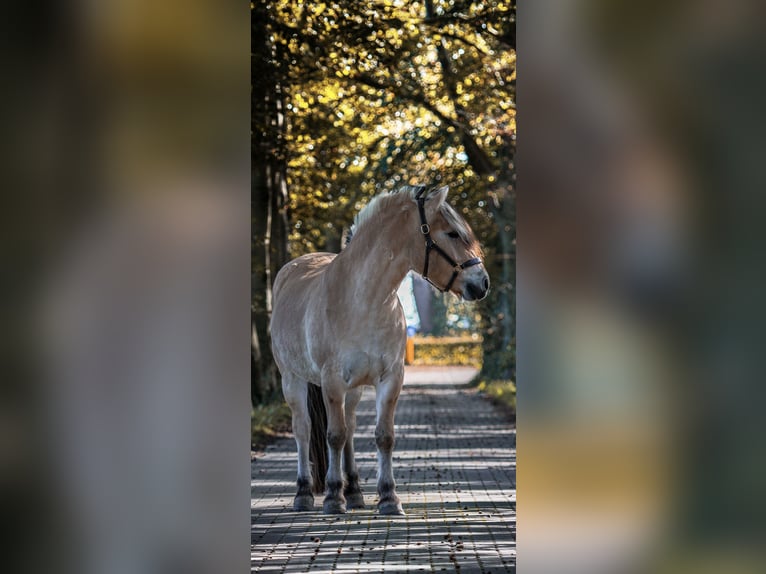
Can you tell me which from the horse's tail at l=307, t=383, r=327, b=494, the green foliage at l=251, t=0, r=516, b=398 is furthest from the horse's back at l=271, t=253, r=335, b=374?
the green foliage at l=251, t=0, r=516, b=398

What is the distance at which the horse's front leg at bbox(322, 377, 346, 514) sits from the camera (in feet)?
28.9

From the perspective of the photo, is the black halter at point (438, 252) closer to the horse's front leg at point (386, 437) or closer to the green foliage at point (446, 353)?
the horse's front leg at point (386, 437)

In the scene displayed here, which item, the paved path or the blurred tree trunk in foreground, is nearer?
the paved path

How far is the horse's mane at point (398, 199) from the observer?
8.58m

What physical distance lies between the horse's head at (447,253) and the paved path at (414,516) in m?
1.73

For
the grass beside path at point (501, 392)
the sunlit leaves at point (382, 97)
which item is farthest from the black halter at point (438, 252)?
the grass beside path at point (501, 392)

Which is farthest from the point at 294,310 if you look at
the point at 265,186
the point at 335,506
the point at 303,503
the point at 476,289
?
the point at 265,186

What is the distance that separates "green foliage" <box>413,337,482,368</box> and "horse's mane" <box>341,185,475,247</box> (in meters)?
29.9

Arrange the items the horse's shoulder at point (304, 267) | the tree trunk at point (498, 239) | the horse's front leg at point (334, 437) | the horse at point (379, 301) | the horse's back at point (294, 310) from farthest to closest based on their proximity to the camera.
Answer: the tree trunk at point (498, 239) → the horse's shoulder at point (304, 267) → the horse's back at point (294, 310) → the horse's front leg at point (334, 437) → the horse at point (379, 301)
